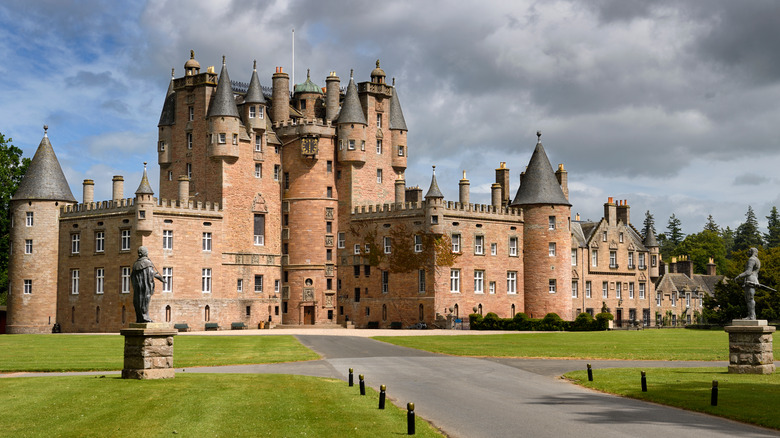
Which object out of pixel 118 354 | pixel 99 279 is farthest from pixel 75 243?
pixel 118 354

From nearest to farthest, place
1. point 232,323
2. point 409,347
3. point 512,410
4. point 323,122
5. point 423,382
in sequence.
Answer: point 512,410 < point 423,382 < point 409,347 < point 232,323 < point 323,122

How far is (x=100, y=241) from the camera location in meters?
76.3

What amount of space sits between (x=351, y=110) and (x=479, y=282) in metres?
19.2

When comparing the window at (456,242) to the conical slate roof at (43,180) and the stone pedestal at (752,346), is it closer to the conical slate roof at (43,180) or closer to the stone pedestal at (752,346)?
the conical slate roof at (43,180)

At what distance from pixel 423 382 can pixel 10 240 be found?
5897cm

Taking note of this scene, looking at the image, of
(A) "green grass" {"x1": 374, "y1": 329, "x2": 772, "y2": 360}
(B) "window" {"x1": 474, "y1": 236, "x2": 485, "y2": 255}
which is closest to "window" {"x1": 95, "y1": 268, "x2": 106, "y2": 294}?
(A) "green grass" {"x1": 374, "y1": 329, "x2": 772, "y2": 360}

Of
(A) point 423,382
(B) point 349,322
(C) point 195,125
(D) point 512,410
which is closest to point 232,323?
(B) point 349,322

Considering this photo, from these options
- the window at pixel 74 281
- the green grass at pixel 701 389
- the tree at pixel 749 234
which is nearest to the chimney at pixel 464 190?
the window at pixel 74 281

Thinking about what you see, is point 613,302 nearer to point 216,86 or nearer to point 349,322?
point 349,322

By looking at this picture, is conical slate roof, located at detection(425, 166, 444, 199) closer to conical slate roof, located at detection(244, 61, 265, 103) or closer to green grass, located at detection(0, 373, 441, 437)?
conical slate roof, located at detection(244, 61, 265, 103)

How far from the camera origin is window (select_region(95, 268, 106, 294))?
75.6 meters

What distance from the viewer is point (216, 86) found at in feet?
268

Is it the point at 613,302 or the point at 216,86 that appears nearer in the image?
the point at 216,86

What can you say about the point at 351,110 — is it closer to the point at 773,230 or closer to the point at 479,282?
the point at 479,282
